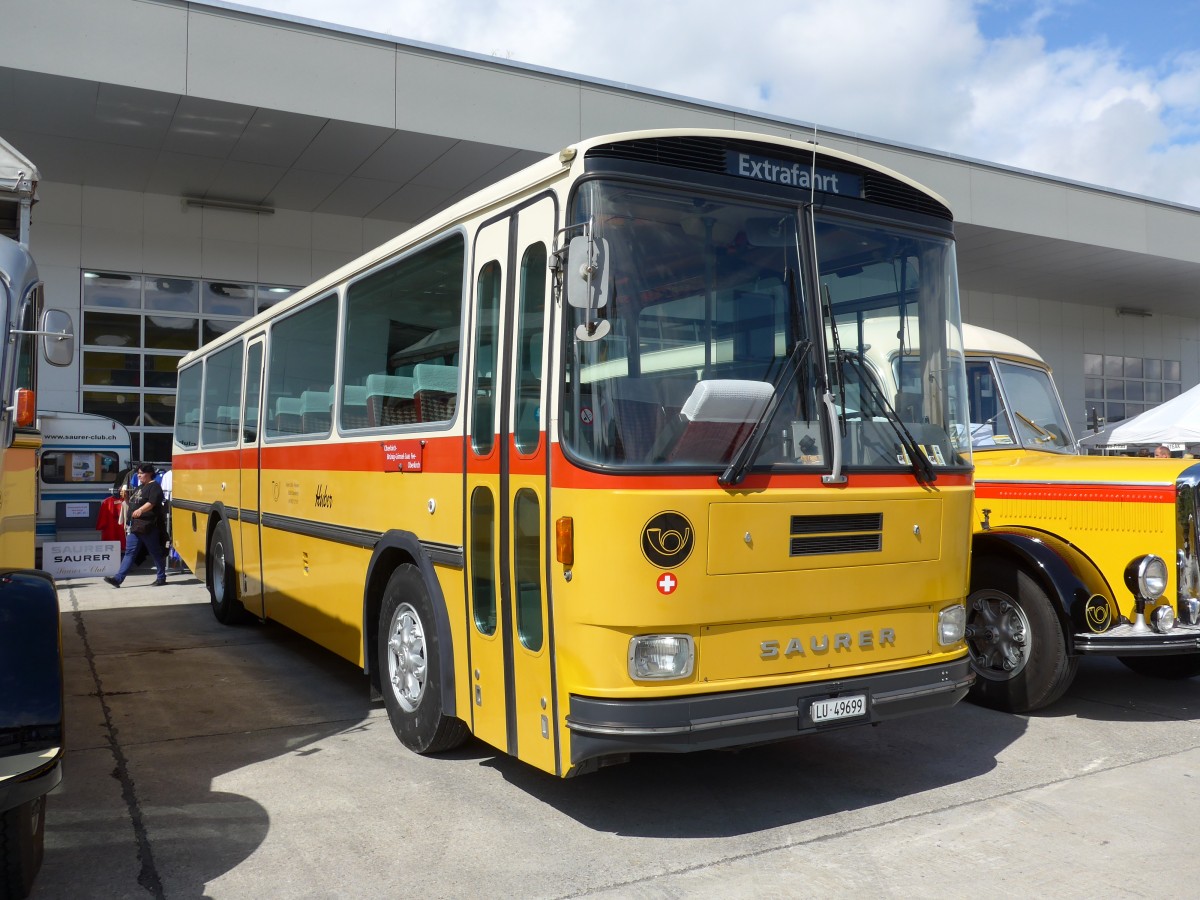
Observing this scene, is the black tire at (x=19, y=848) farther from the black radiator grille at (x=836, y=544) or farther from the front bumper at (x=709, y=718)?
the black radiator grille at (x=836, y=544)

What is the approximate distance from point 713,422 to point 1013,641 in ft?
11.7

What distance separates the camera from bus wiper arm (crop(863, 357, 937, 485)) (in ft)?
16.3

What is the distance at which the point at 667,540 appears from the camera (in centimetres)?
427

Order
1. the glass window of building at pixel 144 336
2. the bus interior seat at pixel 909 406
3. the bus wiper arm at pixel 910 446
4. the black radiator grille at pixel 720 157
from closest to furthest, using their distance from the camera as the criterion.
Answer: the black radiator grille at pixel 720 157 → the bus wiper arm at pixel 910 446 → the bus interior seat at pixel 909 406 → the glass window of building at pixel 144 336

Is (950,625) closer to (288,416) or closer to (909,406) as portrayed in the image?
A: (909,406)

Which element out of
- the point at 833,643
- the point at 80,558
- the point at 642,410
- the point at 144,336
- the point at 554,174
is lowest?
the point at 80,558

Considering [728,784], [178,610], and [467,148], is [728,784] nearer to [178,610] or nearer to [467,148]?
[178,610]

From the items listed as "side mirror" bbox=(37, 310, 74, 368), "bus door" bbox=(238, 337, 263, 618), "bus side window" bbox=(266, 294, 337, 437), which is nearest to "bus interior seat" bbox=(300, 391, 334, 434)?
"bus side window" bbox=(266, 294, 337, 437)

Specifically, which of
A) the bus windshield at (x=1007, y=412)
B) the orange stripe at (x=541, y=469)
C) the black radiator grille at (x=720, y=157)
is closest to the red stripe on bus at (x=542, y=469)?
the orange stripe at (x=541, y=469)

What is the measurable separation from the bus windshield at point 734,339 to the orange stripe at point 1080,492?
2.10 metres

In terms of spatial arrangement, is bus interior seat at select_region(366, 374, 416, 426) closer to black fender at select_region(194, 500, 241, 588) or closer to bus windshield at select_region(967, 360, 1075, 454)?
black fender at select_region(194, 500, 241, 588)

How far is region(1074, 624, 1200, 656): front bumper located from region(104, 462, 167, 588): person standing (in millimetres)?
11436

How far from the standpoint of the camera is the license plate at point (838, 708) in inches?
181

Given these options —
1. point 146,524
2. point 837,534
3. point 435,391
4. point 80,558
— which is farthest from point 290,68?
point 837,534
